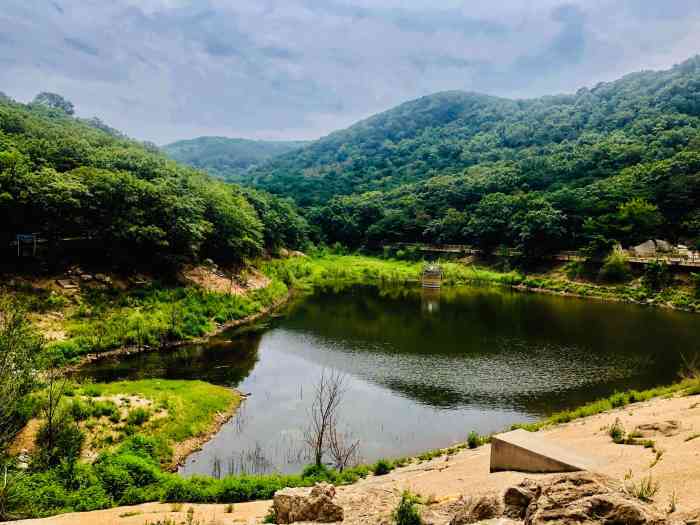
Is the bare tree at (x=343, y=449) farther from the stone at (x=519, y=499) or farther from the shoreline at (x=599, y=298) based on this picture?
the shoreline at (x=599, y=298)

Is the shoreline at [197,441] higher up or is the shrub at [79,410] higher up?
the shrub at [79,410]

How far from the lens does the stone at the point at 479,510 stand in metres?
9.16

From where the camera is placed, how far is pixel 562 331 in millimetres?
42938

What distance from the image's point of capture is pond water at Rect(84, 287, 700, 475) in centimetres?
2309

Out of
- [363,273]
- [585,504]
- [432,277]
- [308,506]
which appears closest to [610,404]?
[308,506]

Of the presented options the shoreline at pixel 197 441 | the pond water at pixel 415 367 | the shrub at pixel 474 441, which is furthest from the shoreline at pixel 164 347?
the shrub at pixel 474 441

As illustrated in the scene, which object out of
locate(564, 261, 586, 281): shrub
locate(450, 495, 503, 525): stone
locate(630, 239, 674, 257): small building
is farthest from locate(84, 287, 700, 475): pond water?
locate(630, 239, 674, 257): small building

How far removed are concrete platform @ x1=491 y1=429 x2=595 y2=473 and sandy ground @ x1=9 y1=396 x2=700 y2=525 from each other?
374 millimetres

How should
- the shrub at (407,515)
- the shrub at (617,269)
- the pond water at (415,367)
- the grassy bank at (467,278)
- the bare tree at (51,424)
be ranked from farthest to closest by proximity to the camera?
the shrub at (617,269) < the grassy bank at (467,278) < the pond water at (415,367) < the bare tree at (51,424) < the shrub at (407,515)

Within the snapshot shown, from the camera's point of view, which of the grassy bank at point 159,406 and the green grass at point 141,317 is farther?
the green grass at point 141,317

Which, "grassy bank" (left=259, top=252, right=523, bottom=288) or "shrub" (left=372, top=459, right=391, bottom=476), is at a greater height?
"grassy bank" (left=259, top=252, right=523, bottom=288)

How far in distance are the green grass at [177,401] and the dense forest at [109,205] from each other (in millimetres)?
18246

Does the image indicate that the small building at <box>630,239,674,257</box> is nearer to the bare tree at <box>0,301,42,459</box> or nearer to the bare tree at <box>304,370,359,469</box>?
the bare tree at <box>304,370,359,469</box>

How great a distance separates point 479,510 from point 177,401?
61.0 feet
